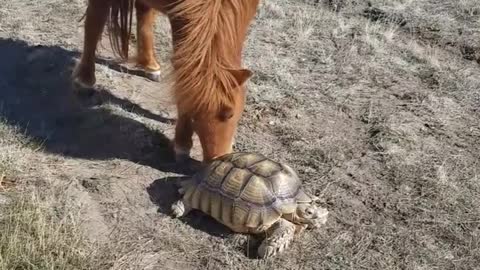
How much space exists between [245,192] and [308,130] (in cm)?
140

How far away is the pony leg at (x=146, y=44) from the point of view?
556cm

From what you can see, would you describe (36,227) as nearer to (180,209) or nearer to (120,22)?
(180,209)

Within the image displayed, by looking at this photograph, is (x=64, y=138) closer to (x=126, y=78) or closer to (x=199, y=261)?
(x=126, y=78)

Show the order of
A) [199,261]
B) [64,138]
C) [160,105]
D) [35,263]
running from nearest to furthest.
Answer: [35,263], [199,261], [64,138], [160,105]

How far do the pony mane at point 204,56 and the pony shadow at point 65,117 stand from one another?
0.77m

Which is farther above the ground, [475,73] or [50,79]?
[475,73]

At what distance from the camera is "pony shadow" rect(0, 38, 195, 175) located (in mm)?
4609

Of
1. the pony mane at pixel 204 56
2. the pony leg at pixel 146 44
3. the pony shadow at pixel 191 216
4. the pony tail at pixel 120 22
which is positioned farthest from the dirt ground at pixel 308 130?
the pony tail at pixel 120 22

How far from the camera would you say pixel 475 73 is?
19.6ft

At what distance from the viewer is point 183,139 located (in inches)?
173

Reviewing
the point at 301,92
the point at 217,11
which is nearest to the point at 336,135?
the point at 301,92

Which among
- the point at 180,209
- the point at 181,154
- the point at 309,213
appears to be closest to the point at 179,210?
the point at 180,209

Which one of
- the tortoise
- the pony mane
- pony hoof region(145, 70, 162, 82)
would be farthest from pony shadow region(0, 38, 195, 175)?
the pony mane

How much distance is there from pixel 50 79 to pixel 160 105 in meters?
1.00
